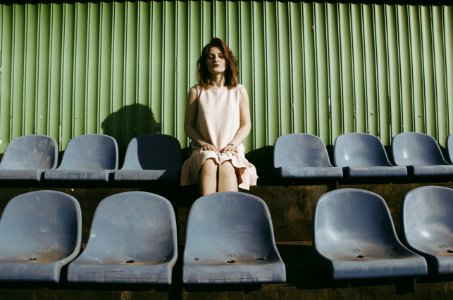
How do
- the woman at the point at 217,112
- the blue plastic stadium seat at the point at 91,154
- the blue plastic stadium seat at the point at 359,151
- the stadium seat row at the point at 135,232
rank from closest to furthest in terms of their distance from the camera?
the stadium seat row at the point at 135,232, the woman at the point at 217,112, the blue plastic stadium seat at the point at 91,154, the blue plastic stadium seat at the point at 359,151

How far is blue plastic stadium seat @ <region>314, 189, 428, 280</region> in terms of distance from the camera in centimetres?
205

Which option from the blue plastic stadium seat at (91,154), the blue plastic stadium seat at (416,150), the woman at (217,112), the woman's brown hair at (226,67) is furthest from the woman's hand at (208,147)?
the blue plastic stadium seat at (416,150)

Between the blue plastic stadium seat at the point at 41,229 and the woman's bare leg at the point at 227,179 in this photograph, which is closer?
the blue plastic stadium seat at the point at 41,229

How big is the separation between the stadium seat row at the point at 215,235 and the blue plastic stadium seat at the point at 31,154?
1.45m

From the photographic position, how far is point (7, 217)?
220cm

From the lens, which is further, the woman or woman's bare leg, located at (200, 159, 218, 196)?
the woman

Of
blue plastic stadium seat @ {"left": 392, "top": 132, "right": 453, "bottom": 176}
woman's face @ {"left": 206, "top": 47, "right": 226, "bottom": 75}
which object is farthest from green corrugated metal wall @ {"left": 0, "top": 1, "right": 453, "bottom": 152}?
woman's face @ {"left": 206, "top": 47, "right": 226, "bottom": 75}

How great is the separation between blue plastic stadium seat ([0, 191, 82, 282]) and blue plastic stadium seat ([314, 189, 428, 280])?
1.26m

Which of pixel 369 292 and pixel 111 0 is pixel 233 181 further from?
pixel 111 0

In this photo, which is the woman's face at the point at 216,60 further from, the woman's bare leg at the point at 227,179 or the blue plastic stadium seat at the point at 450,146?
the blue plastic stadium seat at the point at 450,146

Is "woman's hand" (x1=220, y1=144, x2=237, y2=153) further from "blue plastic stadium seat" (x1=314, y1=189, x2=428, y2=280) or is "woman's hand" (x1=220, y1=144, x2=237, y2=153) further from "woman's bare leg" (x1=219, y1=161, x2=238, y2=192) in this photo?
"blue plastic stadium seat" (x1=314, y1=189, x2=428, y2=280)

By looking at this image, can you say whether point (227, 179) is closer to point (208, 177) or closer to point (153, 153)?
point (208, 177)

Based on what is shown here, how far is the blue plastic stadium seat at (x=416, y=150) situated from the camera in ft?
12.2

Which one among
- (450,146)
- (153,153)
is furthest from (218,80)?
(450,146)
